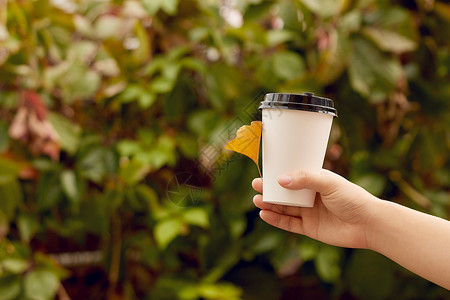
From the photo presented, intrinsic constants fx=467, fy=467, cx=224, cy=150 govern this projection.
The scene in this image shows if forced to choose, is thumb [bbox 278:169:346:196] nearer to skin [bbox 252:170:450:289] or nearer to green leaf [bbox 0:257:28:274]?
skin [bbox 252:170:450:289]

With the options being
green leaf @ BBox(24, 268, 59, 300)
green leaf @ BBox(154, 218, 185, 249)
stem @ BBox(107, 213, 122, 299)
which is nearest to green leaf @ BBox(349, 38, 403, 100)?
green leaf @ BBox(154, 218, 185, 249)

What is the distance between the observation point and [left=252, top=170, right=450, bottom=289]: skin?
0.55 metres

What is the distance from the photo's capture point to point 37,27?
4.18 ft

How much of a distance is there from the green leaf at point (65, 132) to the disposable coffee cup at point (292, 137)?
0.86m

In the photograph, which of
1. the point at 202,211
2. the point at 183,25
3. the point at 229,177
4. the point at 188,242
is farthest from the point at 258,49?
the point at 188,242

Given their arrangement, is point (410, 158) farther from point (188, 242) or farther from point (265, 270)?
point (188, 242)

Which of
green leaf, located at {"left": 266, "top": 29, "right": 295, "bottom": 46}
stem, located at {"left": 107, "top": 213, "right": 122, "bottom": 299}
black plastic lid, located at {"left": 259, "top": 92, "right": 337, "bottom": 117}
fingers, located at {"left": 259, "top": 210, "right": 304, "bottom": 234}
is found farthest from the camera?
stem, located at {"left": 107, "top": 213, "right": 122, "bottom": 299}

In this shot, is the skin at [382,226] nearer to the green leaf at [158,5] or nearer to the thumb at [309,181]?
the thumb at [309,181]

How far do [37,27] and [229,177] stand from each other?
664 millimetres

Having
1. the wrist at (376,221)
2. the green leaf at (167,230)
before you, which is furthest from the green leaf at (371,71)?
the wrist at (376,221)

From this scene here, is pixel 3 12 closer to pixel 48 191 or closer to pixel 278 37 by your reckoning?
pixel 48 191

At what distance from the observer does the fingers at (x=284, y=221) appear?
67 cm

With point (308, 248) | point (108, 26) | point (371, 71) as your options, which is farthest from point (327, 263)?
point (108, 26)

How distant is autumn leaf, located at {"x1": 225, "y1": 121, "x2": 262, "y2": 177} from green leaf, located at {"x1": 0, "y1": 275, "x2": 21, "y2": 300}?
89 centimetres
